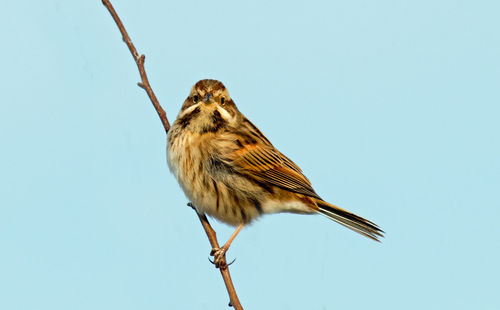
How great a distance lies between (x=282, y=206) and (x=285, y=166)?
1.87 feet

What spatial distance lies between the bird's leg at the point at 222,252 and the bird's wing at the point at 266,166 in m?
0.69

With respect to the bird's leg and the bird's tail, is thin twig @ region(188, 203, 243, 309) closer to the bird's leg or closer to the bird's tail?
the bird's leg

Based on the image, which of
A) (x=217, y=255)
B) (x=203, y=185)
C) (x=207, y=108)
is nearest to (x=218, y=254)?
(x=217, y=255)

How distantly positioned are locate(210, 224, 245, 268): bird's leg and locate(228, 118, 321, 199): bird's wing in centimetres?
69

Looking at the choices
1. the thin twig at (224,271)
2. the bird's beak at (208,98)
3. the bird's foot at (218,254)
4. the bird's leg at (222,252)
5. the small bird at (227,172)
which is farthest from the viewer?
the small bird at (227,172)

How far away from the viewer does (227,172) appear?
7984 millimetres

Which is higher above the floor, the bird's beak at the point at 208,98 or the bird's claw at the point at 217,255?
the bird's beak at the point at 208,98

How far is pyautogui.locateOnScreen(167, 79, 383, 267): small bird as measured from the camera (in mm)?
7789

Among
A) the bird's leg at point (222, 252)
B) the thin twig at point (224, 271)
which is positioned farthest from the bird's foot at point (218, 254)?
the thin twig at point (224, 271)

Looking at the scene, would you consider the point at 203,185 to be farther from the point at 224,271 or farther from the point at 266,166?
the point at 224,271

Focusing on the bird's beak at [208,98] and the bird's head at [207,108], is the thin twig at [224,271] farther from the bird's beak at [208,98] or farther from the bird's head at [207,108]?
the bird's beak at [208,98]

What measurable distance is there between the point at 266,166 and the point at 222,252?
55.5 inches

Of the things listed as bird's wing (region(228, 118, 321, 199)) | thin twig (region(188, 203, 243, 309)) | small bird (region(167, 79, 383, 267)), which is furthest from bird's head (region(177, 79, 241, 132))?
thin twig (region(188, 203, 243, 309))

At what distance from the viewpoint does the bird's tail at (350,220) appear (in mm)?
7479
